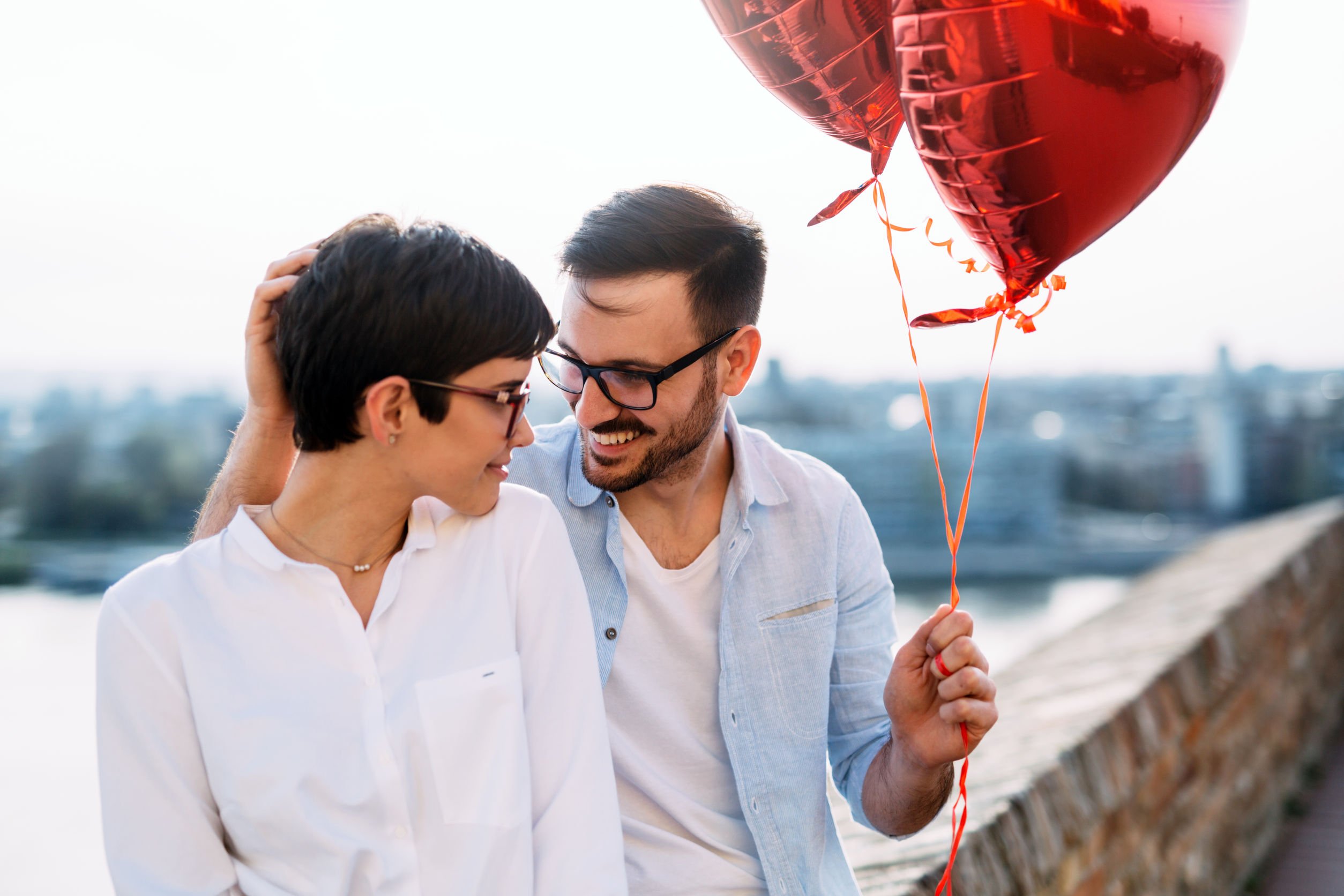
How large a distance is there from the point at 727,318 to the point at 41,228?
2631 inches

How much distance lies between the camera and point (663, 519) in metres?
1.56

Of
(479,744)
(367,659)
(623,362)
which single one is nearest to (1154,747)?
(623,362)

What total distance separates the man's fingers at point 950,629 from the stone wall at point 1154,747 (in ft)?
1.77

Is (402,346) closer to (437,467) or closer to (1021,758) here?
(437,467)

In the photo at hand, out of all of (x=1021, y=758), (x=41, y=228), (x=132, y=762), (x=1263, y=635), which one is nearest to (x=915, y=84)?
(x=132, y=762)

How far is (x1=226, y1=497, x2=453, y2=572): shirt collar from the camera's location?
1058mm

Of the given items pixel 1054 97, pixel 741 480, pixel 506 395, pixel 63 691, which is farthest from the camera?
pixel 63 691

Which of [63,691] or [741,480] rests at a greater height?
[741,480]

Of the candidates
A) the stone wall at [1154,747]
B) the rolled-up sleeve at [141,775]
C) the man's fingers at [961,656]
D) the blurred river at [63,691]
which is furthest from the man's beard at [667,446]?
the blurred river at [63,691]

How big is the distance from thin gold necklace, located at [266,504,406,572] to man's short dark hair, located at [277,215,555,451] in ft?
0.33

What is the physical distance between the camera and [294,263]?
3.62ft

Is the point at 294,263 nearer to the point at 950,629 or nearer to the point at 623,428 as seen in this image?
the point at 623,428

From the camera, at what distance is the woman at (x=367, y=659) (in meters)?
1.00

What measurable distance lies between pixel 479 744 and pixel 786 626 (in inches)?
21.5
